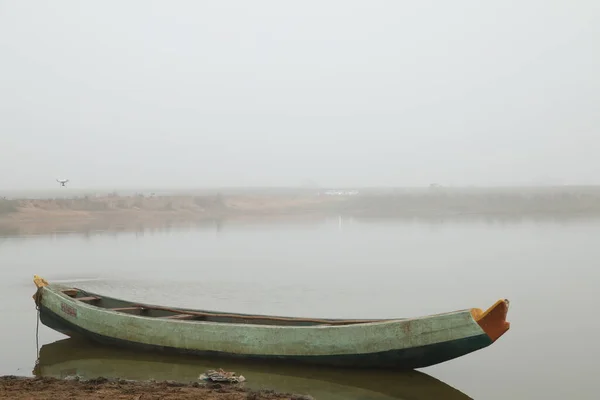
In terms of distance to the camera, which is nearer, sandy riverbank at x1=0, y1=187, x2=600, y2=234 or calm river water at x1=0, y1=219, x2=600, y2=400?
calm river water at x1=0, y1=219, x2=600, y2=400

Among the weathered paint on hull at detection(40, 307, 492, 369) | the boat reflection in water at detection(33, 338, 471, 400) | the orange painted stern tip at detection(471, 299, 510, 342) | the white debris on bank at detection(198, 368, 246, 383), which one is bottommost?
the boat reflection in water at detection(33, 338, 471, 400)

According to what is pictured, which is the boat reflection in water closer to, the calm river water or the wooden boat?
the calm river water

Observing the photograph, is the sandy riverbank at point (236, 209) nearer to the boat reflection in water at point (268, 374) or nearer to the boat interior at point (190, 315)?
the boat interior at point (190, 315)

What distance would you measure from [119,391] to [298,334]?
8.57 feet

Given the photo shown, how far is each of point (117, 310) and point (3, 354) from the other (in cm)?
205

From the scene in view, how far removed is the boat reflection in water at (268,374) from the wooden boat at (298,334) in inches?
6.5

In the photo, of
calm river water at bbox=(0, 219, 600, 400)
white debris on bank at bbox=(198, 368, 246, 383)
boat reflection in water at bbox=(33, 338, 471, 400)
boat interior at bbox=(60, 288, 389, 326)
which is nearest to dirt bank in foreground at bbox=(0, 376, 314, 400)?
white debris on bank at bbox=(198, 368, 246, 383)

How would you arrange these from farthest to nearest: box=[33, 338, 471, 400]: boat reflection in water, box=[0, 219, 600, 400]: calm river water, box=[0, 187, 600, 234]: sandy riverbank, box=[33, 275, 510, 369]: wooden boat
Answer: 1. box=[0, 187, 600, 234]: sandy riverbank
2. box=[0, 219, 600, 400]: calm river water
3. box=[33, 338, 471, 400]: boat reflection in water
4. box=[33, 275, 510, 369]: wooden boat

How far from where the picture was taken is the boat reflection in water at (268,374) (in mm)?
8328

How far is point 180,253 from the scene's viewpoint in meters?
Result: 25.4

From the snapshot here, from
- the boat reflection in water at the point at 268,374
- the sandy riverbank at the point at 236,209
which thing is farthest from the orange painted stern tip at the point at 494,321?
the sandy riverbank at the point at 236,209

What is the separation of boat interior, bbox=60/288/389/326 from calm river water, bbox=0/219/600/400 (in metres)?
0.82

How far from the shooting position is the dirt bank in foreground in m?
7.24

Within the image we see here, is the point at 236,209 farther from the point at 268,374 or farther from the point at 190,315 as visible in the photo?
the point at 268,374
